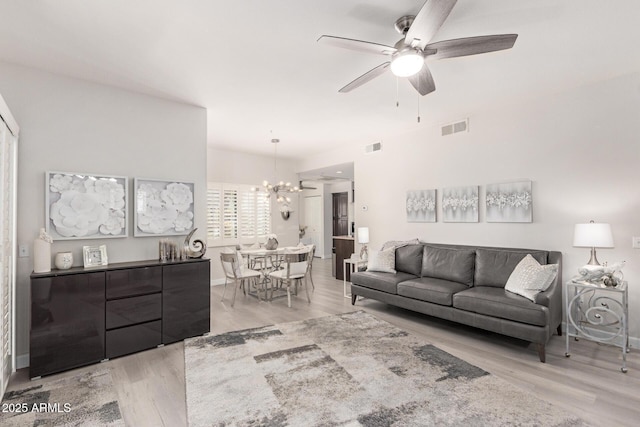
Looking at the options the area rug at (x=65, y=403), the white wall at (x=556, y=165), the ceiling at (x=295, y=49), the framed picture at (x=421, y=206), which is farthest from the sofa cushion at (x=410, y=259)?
the area rug at (x=65, y=403)

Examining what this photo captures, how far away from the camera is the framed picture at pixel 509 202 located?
4.15m

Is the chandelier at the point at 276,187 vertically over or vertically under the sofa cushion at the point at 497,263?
over

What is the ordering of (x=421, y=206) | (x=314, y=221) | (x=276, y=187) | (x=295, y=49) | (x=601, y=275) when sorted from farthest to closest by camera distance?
(x=314, y=221)
(x=276, y=187)
(x=421, y=206)
(x=601, y=275)
(x=295, y=49)

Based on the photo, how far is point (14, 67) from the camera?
308 cm

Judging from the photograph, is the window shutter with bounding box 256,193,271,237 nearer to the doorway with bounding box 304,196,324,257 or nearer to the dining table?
the dining table

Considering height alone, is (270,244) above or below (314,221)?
below

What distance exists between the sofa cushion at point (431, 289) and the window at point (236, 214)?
3957mm

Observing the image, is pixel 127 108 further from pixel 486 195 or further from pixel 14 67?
pixel 486 195

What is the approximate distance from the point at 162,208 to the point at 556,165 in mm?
4781

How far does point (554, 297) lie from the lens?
3.40m

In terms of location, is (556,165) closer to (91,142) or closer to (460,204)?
(460,204)

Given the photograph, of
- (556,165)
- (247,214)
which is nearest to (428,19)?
(556,165)

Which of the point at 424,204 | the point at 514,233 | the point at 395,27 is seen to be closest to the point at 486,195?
the point at 514,233

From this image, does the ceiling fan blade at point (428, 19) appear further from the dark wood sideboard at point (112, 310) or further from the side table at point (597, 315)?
the dark wood sideboard at point (112, 310)
